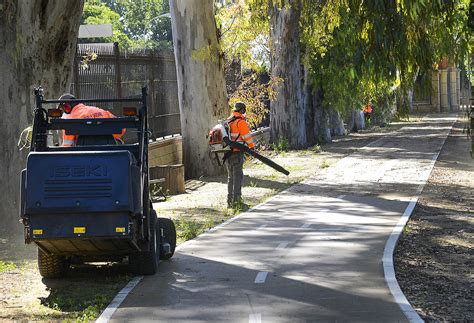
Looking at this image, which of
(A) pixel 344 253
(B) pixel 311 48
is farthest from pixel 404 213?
(B) pixel 311 48

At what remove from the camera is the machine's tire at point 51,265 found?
12.7 metres

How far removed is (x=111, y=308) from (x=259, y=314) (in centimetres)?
160

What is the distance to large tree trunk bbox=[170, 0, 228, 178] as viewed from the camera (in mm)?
27516

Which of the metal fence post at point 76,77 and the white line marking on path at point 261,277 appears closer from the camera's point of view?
Answer: the white line marking on path at point 261,277

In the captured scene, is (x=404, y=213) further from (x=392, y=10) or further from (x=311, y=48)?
(x=311, y=48)

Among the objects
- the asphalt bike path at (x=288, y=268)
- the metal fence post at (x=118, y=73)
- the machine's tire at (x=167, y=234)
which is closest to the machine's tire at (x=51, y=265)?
the asphalt bike path at (x=288, y=268)

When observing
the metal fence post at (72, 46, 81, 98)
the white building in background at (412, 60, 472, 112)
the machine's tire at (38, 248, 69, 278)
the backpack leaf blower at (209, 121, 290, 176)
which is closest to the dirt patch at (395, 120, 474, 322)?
the backpack leaf blower at (209, 121, 290, 176)

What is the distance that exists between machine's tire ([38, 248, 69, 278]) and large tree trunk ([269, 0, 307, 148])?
83.8ft

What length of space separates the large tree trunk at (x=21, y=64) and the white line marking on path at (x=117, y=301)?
15.3 ft

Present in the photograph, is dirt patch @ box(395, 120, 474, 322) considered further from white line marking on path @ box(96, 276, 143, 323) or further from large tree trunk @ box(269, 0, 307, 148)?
large tree trunk @ box(269, 0, 307, 148)

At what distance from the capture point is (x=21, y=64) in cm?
1670

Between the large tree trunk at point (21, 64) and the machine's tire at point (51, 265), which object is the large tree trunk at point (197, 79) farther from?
the machine's tire at point (51, 265)

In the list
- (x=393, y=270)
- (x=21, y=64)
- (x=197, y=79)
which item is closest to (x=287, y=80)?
(x=197, y=79)

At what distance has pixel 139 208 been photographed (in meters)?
12.0
